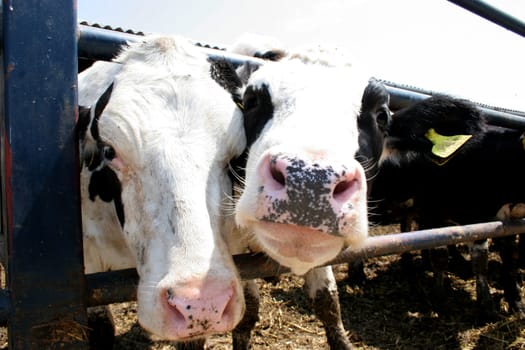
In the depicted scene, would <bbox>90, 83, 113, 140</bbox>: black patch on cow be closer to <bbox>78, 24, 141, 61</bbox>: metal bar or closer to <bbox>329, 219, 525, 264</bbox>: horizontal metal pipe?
<bbox>78, 24, 141, 61</bbox>: metal bar

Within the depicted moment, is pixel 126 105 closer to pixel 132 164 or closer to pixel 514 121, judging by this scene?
pixel 132 164

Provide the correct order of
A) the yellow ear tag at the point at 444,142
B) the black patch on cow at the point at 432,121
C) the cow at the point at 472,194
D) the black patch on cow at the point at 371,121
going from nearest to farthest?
the black patch on cow at the point at 371,121 → the yellow ear tag at the point at 444,142 → the black patch on cow at the point at 432,121 → the cow at the point at 472,194

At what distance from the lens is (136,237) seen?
1.82m

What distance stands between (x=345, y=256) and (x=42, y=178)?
1.16 meters

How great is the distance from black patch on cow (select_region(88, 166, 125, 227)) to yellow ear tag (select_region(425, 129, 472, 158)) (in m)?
1.85

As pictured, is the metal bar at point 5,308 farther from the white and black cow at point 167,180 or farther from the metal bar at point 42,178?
the white and black cow at point 167,180

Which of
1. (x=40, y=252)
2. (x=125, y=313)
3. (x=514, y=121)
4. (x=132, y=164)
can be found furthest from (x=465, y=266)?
(x=40, y=252)

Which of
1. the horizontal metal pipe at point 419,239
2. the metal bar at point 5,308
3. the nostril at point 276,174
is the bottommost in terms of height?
the horizontal metal pipe at point 419,239

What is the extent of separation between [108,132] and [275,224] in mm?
886

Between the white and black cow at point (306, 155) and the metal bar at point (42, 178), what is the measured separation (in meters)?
0.57

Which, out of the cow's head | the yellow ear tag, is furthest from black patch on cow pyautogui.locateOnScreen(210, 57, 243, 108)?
the yellow ear tag

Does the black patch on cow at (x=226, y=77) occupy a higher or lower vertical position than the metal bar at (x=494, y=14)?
lower

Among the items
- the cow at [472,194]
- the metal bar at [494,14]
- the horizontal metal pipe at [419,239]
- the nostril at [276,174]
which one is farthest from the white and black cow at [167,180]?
the cow at [472,194]

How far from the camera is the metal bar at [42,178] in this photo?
1201mm
